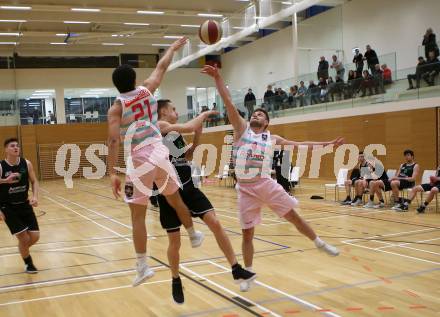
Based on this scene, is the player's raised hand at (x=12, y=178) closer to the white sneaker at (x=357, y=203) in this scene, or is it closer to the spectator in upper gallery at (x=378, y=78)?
the white sneaker at (x=357, y=203)

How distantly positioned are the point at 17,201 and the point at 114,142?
356 centimetres

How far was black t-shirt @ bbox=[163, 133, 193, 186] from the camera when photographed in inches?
196

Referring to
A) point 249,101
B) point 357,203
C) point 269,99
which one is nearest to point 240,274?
point 357,203

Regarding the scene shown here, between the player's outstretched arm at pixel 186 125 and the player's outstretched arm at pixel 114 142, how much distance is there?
62 cm

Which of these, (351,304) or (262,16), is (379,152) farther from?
(351,304)

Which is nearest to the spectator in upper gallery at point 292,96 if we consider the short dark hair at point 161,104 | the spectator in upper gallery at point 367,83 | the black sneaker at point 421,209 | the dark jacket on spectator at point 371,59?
the spectator in upper gallery at point 367,83

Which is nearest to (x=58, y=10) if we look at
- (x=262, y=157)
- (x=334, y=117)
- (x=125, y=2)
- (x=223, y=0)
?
(x=125, y=2)

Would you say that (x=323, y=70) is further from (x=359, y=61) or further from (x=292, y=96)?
(x=359, y=61)

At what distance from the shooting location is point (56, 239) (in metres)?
9.63

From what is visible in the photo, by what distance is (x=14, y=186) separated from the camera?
6.87 m

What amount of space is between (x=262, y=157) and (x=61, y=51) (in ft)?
106

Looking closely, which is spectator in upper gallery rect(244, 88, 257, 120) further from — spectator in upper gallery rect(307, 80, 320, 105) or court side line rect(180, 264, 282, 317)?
court side line rect(180, 264, 282, 317)

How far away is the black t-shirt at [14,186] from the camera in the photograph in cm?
684

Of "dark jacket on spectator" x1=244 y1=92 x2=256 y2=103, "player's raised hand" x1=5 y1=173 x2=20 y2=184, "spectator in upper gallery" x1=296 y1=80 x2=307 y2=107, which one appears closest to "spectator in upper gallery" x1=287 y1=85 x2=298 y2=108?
"spectator in upper gallery" x1=296 y1=80 x2=307 y2=107
